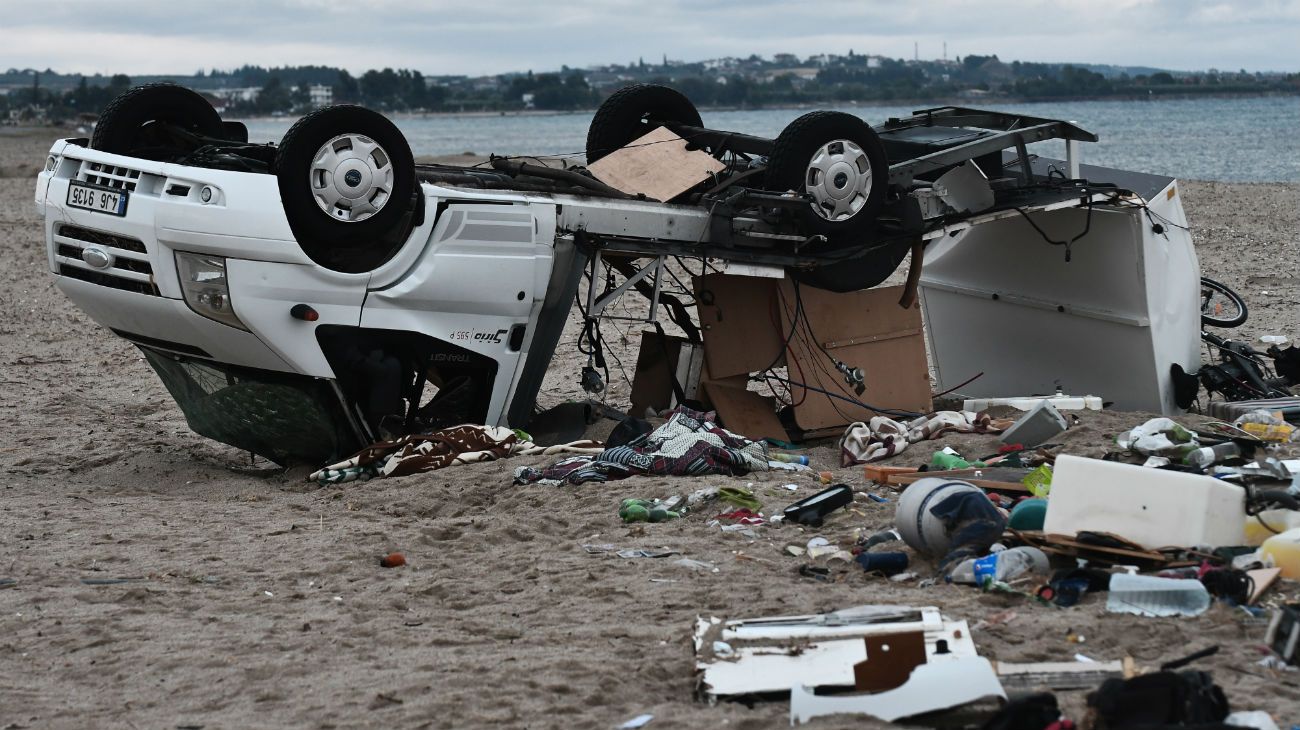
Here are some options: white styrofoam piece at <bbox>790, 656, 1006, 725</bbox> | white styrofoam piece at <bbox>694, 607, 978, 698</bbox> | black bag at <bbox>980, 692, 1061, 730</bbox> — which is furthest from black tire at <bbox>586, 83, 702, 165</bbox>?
black bag at <bbox>980, 692, 1061, 730</bbox>

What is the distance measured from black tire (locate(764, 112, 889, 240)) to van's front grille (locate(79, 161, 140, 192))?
3404 millimetres

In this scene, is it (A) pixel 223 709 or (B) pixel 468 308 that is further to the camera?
(B) pixel 468 308

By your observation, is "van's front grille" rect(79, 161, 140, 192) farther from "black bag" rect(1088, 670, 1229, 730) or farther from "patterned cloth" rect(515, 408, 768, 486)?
"black bag" rect(1088, 670, 1229, 730)

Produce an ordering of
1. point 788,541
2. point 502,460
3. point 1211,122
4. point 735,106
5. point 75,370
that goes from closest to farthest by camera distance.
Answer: point 788,541 < point 502,460 < point 75,370 < point 1211,122 < point 735,106

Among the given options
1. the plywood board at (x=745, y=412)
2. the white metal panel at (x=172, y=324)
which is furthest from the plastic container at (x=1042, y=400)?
the white metal panel at (x=172, y=324)

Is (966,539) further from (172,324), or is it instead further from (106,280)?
(106,280)

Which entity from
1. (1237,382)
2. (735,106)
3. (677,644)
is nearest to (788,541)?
(677,644)

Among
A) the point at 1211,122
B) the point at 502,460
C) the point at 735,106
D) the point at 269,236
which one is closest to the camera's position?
the point at 269,236

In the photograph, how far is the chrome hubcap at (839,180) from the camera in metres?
8.20

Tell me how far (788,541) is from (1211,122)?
87356 mm

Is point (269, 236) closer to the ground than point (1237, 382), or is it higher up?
higher up

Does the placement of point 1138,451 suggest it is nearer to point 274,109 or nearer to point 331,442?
point 331,442

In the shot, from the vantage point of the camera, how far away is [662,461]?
7559 millimetres

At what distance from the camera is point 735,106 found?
10181 cm
